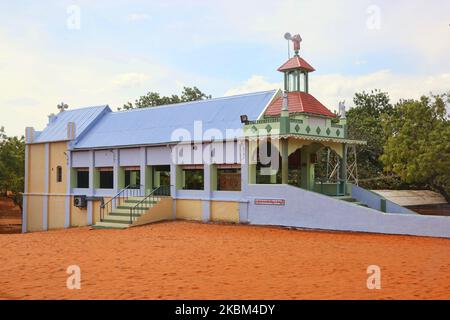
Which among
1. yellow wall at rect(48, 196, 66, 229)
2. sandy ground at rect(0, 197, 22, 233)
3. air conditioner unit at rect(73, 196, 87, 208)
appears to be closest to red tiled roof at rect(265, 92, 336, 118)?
air conditioner unit at rect(73, 196, 87, 208)

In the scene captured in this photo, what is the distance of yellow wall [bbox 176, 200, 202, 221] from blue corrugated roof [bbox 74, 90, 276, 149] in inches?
129

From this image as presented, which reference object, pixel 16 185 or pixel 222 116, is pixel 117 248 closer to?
pixel 222 116

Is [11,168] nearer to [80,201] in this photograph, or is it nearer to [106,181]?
[106,181]

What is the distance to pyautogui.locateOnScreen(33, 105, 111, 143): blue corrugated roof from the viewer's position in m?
31.0

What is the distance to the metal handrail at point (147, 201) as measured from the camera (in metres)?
22.4

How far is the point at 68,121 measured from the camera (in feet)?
108

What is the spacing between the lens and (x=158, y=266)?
11.8 meters

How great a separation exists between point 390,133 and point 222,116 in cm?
1429

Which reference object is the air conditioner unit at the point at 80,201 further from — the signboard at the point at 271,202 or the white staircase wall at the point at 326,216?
the signboard at the point at 271,202

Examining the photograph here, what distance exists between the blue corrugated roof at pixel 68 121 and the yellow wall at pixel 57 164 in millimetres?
521

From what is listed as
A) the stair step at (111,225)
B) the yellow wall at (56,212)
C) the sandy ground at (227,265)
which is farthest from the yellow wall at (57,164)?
the sandy ground at (227,265)

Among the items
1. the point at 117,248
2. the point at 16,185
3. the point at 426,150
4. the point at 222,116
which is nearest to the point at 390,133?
the point at 426,150

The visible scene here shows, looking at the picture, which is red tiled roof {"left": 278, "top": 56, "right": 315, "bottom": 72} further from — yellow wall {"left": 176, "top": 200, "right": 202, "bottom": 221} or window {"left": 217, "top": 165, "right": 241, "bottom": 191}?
yellow wall {"left": 176, "top": 200, "right": 202, "bottom": 221}
